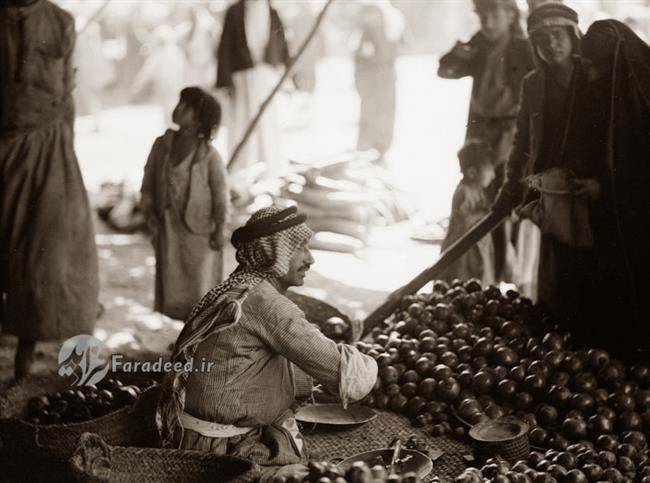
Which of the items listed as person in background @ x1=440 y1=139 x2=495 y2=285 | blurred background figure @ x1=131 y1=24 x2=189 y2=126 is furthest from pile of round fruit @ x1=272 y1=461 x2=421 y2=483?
blurred background figure @ x1=131 y1=24 x2=189 y2=126

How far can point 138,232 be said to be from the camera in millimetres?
9594

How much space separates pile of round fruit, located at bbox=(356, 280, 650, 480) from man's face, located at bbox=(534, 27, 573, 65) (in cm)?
133

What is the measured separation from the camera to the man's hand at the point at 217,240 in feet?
19.8

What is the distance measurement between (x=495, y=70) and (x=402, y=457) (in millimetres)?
2782

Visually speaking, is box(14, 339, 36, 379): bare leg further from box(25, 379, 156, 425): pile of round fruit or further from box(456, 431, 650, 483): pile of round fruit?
box(456, 431, 650, 483): pile of round fruit

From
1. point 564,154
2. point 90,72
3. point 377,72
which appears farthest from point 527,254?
point 90,72

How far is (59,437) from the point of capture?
13.7 ft

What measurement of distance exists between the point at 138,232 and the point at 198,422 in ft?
19.4

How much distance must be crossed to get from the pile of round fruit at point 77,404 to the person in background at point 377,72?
4.55m

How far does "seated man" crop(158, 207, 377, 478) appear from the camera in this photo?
3.76 meters

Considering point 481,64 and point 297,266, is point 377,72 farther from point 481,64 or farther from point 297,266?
point 297,266

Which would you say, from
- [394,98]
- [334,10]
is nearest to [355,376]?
[394,98]

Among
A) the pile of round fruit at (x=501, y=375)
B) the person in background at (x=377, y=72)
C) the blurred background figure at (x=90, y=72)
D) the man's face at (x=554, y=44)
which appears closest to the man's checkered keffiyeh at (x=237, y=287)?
the pile of round fruit at (x=501, y=375)

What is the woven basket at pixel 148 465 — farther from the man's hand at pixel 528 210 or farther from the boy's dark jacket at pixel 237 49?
the boy's dark jacket at pixel 237 49
